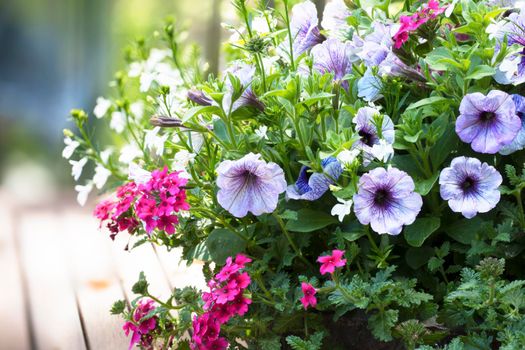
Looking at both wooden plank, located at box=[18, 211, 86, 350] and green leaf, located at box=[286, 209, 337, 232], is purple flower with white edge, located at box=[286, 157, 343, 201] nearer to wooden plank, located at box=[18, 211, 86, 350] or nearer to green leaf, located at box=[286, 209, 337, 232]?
green leaf, located at box=[286, 209, 337, 232]

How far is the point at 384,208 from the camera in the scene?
1316 millimetres

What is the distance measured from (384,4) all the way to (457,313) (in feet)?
1.87

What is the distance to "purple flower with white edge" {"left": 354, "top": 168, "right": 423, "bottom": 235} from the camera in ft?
4.24

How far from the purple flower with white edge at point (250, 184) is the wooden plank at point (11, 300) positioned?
78cm

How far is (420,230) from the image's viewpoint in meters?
1.36

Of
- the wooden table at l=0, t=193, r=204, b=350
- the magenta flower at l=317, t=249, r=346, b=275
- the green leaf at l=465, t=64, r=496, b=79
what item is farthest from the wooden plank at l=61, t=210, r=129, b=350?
the green leaf at l=465, t=64, r=496, b=79

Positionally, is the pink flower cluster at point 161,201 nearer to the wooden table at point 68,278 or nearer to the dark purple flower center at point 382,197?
the dark purple flower center at point 382,197

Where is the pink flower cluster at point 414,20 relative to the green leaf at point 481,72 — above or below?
above

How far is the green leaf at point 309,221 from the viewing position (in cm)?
139

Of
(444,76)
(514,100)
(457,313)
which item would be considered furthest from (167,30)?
(457,313)

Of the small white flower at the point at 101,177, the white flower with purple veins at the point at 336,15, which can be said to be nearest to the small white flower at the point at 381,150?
the white flower with purple veins at the point at 336,15

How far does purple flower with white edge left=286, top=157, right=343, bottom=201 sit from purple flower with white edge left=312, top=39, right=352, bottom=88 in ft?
0.66

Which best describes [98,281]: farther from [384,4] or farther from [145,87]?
[384,4]

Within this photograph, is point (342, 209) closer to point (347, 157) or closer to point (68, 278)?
point (347, 157)
